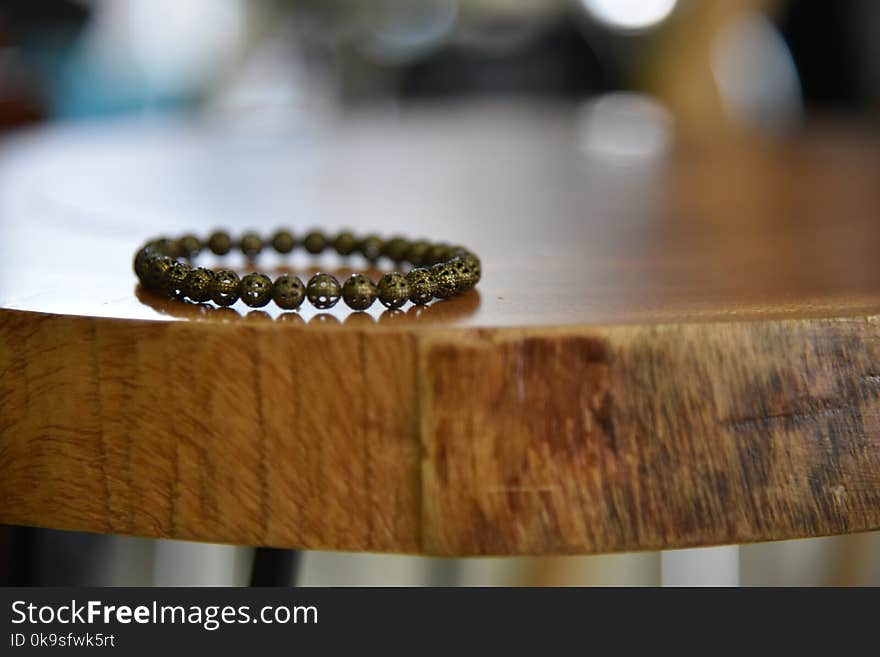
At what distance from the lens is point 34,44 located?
2277mm

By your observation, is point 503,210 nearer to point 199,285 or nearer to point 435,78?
point 199,285

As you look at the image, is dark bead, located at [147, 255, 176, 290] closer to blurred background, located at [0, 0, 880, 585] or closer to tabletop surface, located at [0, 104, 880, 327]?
tabletop surface, located at [0, 104, 880, 327]

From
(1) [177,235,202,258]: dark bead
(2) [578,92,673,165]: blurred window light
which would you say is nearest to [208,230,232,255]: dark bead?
(1) [177,235,202,258]: dark bead

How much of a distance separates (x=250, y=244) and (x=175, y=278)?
12 cm

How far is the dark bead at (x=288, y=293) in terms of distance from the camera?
34 cm

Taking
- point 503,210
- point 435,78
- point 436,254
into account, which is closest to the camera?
point 436,254

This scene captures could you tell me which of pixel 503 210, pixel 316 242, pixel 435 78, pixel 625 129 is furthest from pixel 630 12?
pixel 435 78

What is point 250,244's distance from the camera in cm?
47

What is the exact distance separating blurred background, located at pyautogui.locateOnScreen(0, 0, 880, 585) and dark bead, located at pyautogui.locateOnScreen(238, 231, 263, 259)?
0.15 m

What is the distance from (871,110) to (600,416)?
212 centimetres

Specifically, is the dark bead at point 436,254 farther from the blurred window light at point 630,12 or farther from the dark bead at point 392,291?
the blurred window light at point 630,12

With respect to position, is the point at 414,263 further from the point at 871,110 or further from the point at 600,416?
the point at 871,110

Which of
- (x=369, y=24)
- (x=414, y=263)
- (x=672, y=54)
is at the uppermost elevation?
(x=369, y=24)

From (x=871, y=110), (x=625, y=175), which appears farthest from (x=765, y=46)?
(x=625, y=175)
